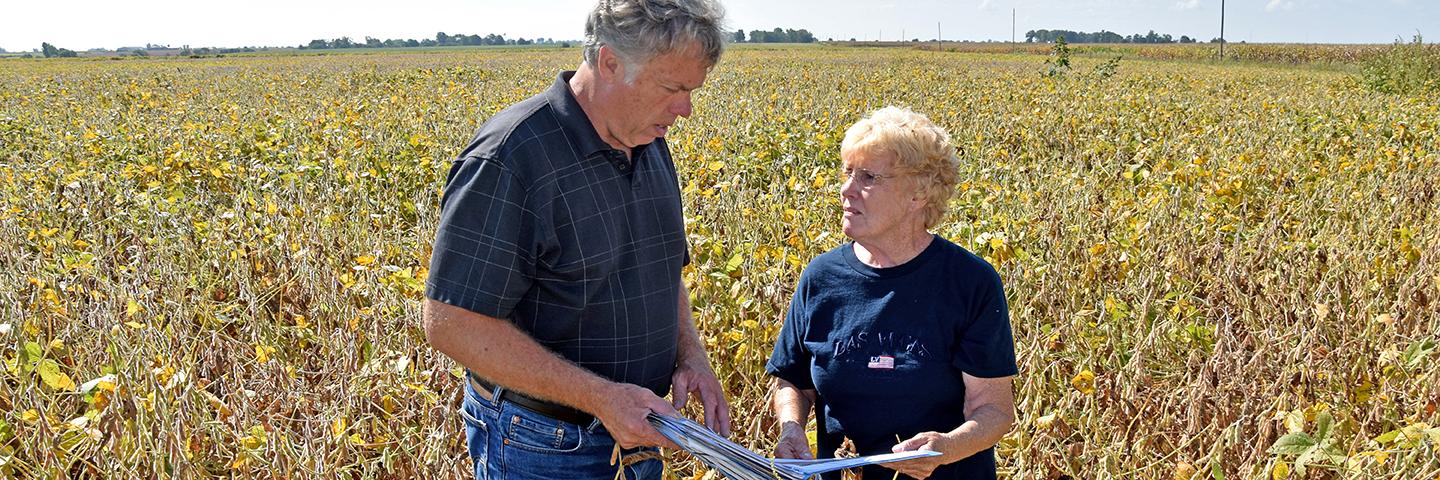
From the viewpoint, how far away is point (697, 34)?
1399 mm

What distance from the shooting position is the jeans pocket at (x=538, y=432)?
1511 millimetres

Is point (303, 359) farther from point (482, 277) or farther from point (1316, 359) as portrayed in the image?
point (1316, 359)

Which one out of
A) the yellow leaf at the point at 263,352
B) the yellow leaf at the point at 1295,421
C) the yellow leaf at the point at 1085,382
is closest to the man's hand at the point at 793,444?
the yellow leaf at the point at 1085,382

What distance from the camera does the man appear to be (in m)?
1.34

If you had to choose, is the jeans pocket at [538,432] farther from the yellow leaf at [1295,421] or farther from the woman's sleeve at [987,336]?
the yellow leaf at [1295,421]

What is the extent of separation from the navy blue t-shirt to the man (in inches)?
9.6

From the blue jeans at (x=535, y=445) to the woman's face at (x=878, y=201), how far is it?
0.54m

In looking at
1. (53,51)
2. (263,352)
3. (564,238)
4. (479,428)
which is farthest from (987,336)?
(53,51)

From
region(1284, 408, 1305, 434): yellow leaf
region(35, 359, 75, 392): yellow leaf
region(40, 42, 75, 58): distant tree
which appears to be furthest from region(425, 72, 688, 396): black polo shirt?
region(40, 42, 75, 58): distant tree

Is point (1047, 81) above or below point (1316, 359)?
above

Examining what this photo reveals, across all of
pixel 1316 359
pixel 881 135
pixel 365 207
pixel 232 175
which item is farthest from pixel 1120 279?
pixel 232 175

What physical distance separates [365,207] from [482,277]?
114 inches

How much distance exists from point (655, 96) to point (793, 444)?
62 centimetres

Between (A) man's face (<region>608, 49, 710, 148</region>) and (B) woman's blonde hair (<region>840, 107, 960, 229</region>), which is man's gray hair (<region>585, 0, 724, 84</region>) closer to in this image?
(A) man's face (<region>608, 49, 710, 148</region>)
